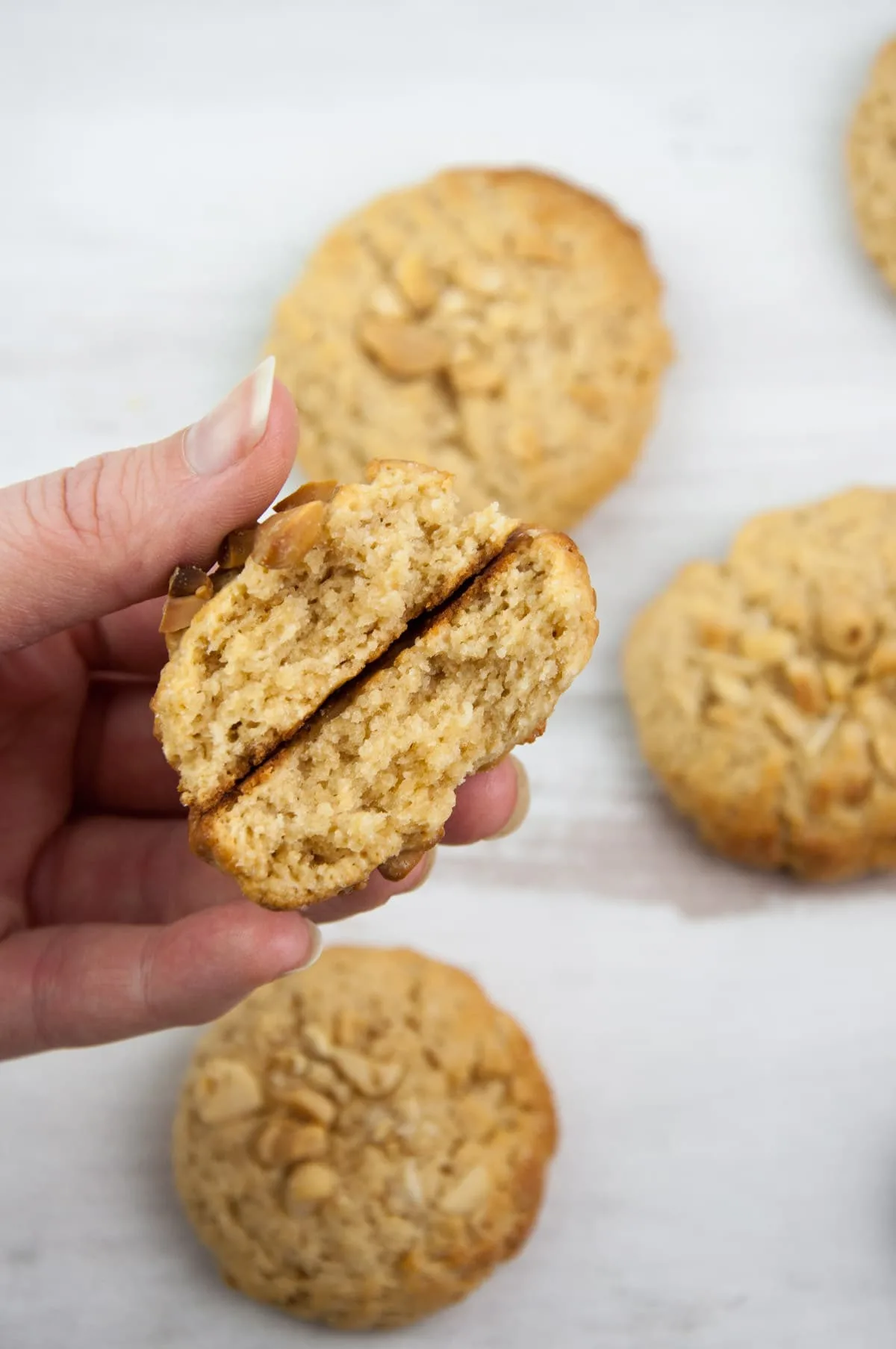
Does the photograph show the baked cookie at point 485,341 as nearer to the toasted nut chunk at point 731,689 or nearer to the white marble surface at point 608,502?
the white marble surface at point 608,502

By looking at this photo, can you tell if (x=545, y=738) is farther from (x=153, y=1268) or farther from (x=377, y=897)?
(x=153, y=1268)

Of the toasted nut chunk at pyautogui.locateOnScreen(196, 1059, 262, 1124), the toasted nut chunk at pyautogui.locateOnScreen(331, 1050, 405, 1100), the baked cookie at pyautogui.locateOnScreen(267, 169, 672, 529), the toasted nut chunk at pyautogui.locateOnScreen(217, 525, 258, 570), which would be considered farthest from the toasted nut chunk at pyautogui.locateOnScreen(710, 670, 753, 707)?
the toasted nut chunk at pyautogui.locateOnScreen(217, 525, 258, 570)

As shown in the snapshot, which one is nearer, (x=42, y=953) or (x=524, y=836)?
(x=42, y=953)

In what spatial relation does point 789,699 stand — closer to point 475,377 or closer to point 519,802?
point 519,802

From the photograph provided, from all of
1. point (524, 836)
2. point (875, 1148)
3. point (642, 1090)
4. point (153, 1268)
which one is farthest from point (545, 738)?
point (153, 1268)

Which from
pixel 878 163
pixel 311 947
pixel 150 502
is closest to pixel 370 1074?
pixel 311 947

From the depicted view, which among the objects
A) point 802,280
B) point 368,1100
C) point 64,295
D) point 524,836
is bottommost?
point 368,1100

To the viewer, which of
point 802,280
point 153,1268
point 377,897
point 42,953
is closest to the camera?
point 42,953
